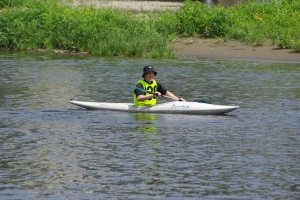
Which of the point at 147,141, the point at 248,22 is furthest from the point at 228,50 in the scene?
the point at 147,141

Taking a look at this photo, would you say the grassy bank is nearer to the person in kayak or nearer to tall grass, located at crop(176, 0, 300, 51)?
tall grass, located at crop(176, 0, 300, 51)

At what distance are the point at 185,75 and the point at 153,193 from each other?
15.3 m

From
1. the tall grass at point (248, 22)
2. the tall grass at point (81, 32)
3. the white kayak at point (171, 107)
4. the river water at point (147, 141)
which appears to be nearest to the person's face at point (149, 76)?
the white kayak at point (171, 107)

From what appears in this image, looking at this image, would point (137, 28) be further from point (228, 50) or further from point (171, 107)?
point (171, 107)

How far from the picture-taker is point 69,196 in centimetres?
1094

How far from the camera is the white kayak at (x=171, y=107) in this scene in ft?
59.1

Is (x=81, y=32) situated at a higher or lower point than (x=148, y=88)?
higher

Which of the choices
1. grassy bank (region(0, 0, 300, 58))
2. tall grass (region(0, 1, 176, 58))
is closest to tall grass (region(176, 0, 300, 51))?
grassy bank (region(0, 0, 300, 58))

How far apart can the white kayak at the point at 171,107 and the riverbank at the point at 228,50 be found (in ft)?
40.2

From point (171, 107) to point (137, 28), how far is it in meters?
13.9

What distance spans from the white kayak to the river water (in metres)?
0.19

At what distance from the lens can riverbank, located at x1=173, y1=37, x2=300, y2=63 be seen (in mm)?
30094

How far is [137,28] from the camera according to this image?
104 feet

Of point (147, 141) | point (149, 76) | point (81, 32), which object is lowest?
point (147, 141)
